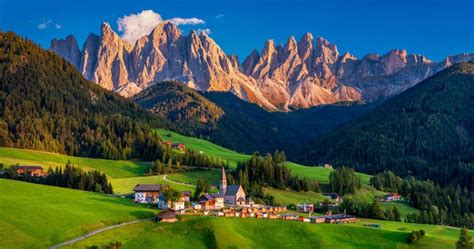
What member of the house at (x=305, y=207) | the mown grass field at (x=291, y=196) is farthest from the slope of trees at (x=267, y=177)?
the house at (x=305, y=207)

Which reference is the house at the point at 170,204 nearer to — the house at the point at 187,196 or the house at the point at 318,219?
the house at the point at 187,196

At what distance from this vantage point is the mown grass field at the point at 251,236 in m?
101

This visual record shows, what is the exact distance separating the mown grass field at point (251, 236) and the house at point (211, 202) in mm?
21659

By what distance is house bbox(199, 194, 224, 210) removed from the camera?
137525 mm

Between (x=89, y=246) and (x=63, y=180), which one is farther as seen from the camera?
(x=63, y=180)

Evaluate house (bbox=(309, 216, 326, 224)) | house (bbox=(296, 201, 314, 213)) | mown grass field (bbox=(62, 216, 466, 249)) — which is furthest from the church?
mown grass field (bbox=(62, 216, 466, 249))

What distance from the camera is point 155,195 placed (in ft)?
475

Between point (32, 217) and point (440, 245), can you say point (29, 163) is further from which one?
point (440, 245)

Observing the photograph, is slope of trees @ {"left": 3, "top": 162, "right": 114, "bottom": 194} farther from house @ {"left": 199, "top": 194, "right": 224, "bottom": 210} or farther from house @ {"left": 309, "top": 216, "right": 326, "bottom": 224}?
house @ {"left": 309, "top": 216, "right": 326, "bottom": 224}

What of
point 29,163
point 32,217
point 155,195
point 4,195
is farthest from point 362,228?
point 29,163

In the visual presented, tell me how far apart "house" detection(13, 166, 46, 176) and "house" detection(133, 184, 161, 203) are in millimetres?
36127

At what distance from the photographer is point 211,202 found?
140 meters

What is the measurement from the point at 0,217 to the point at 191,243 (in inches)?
1373

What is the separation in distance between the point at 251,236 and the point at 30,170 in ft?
283
